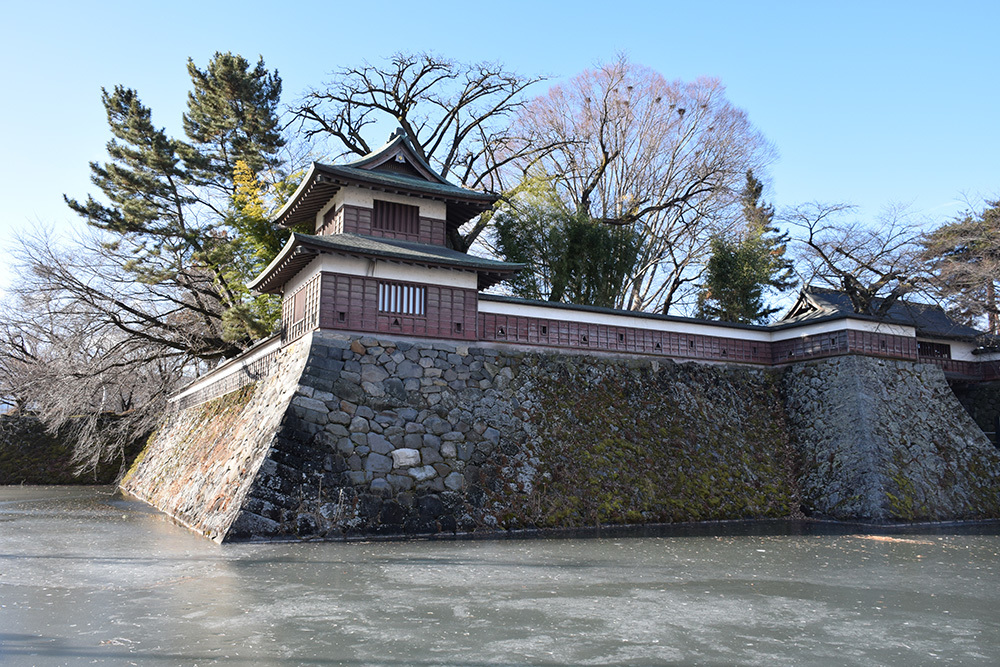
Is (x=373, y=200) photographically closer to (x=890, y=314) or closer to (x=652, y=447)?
(x=652, y=447)

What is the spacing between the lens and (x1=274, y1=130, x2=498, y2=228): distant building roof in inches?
651

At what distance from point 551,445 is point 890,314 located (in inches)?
546

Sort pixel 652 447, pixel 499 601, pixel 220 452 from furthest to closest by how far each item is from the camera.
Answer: pixel 652 447 → pixel 220 452 → pixel 499 601

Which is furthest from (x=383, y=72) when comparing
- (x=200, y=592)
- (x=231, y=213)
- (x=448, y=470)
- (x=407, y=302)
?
(x=200, y=592)

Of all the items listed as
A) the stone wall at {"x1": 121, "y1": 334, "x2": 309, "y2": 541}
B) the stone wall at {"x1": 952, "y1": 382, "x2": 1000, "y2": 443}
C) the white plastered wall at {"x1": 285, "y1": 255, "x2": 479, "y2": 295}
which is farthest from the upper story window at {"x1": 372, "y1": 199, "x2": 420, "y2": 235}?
the stone wall at {"x1": 952, "y1": 382, "x2": 1000, "y2": 443}

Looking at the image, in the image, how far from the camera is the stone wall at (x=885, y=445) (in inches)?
679

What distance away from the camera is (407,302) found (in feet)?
53.7

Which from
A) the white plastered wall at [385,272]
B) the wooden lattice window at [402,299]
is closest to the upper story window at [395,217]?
the white plastered wall at [385,272]

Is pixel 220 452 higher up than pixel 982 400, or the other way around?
pixel 982 400

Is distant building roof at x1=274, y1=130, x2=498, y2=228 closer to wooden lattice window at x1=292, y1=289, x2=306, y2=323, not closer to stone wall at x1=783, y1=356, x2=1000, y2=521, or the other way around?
wooden lattice window at x1=292, y1=289, x2=306, y2=323

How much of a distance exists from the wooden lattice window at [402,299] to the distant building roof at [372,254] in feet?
2.04

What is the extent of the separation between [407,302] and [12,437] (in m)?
22.2

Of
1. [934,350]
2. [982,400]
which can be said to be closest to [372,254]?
[934,350]

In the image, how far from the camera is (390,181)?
16.9 m
